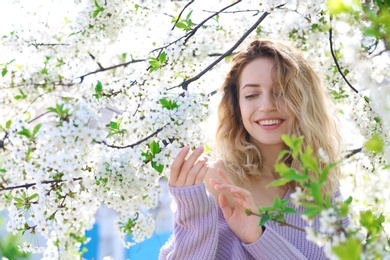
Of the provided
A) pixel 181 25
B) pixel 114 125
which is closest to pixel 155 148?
pixel 114 125

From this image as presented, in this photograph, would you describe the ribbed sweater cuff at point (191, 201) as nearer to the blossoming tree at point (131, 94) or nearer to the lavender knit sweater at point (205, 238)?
the lavender knit sweater at point (205, 238)

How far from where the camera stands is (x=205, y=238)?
82.2 inches

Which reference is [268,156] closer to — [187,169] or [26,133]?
[187,169]

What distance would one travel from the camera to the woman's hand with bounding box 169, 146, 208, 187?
1.89m

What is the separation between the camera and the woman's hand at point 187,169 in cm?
189

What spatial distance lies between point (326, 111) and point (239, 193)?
886mm

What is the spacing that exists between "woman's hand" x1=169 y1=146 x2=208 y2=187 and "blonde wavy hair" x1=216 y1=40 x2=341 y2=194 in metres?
0.50

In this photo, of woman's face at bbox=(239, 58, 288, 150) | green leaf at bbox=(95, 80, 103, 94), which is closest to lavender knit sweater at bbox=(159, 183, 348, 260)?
woman's face at bbox=(239, 58, 288, 150)

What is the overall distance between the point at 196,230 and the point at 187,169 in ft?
0.80

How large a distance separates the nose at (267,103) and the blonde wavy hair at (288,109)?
4 cm

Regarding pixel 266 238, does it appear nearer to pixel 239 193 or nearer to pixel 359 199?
pixel 239 193

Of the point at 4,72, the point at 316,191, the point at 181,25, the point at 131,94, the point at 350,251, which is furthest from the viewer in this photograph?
the point at 4,72

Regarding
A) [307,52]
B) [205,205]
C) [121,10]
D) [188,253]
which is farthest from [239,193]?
[121,10]

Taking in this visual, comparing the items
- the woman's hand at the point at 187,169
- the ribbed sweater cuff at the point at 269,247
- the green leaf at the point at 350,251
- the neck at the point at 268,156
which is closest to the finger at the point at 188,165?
the woman's hand at the point at 187,169
